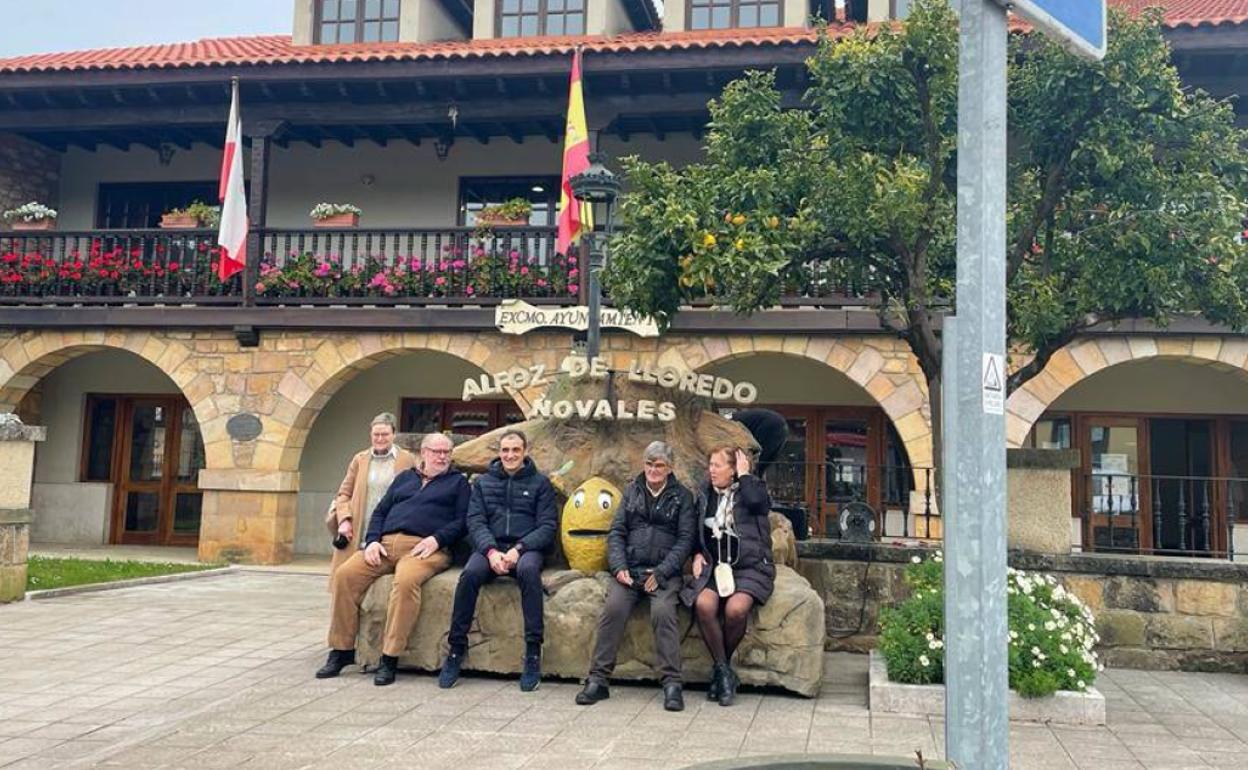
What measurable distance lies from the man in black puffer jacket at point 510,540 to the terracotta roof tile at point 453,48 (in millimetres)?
6727

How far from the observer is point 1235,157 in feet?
18.9

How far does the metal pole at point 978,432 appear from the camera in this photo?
7.19 ft

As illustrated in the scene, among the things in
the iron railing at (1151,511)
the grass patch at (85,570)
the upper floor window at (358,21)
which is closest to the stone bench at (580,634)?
the grass patch at (85,570)

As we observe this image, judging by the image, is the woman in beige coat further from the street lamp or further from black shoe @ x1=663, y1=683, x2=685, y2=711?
black shoe @ x1=663, y1=683, x2=685, y2=711

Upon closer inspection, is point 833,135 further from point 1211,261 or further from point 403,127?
point 403,127

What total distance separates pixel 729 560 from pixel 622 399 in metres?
1.59

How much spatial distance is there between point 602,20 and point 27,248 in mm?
8041

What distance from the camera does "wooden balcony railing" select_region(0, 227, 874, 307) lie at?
12.0 m

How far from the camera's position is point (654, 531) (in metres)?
5.81

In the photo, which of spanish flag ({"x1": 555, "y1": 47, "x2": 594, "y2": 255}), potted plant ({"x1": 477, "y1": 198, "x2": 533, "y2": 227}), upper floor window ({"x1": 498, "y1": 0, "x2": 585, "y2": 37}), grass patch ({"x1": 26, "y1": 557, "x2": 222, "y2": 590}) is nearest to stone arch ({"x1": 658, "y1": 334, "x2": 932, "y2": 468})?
spanish flag ({"x1": 555, "y1": 47, "x2": 594, "y2": 255})

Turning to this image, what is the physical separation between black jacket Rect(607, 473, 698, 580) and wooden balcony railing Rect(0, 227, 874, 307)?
5.77 meters

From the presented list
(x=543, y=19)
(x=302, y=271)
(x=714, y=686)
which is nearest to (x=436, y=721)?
(x=714, y=686)

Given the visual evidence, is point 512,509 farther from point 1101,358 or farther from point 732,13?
point 732,13

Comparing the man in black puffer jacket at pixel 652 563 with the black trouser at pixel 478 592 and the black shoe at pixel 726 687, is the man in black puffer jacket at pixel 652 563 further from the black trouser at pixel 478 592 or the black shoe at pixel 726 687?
the black trouser at pixel 478 592
